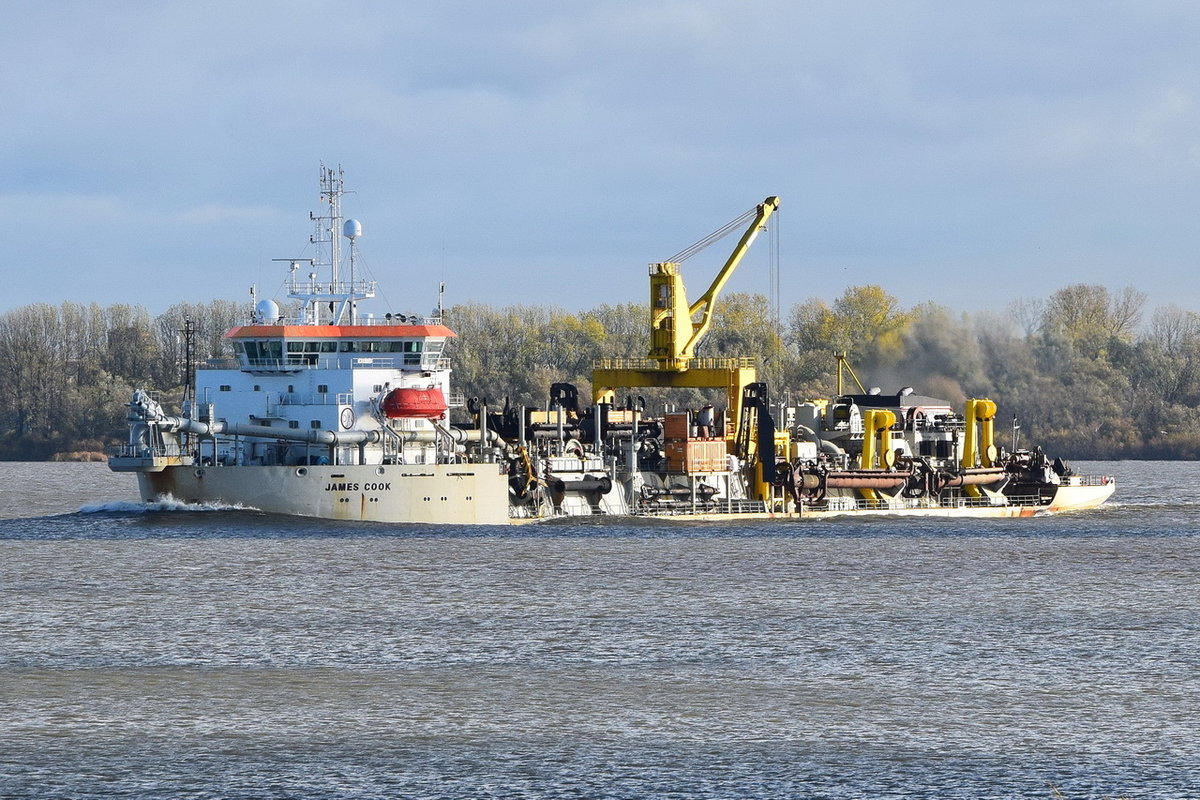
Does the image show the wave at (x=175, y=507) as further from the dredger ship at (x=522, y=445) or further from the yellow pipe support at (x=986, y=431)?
the yellow pipe support at (x=986, y=431)

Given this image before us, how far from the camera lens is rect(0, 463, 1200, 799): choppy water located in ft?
87.7

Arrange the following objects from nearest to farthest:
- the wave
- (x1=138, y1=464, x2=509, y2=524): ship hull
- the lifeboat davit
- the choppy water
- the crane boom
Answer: the choppy water
(x1=138, y1=464, x2=509, y2=524): ship hull
the wave
the lifeboat davit
the crane boom

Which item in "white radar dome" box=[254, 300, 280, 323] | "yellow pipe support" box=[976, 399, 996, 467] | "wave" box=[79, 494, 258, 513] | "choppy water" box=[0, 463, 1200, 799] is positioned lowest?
"choppy water" box=[0, 463, 1200, 799]

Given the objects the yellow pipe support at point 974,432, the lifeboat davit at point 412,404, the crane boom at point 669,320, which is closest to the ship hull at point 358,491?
the lifeboat davit at point 412,404

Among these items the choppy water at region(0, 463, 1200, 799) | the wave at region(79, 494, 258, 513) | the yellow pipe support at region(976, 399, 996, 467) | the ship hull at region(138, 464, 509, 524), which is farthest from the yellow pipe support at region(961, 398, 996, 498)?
the wave at region(79, 494, 258, 513)

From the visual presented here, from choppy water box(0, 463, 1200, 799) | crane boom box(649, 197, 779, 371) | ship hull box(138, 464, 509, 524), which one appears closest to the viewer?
choppy water box(0, 463, 1200, 799)

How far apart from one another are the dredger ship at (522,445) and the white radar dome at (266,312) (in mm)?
59

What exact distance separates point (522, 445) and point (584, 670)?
3659 cm

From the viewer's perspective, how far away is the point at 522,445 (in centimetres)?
7162

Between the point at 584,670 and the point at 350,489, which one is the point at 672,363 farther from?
the point at 584,670

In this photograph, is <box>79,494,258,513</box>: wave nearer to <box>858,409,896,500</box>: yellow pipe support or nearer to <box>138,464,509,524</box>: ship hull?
<box>138,464,509,524</box>: ship hull

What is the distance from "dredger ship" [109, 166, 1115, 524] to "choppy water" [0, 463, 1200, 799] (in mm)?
4213

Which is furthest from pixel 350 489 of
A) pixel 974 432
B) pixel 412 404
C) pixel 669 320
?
pixel 974 432

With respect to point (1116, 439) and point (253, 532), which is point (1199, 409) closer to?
point (1116, 439)
